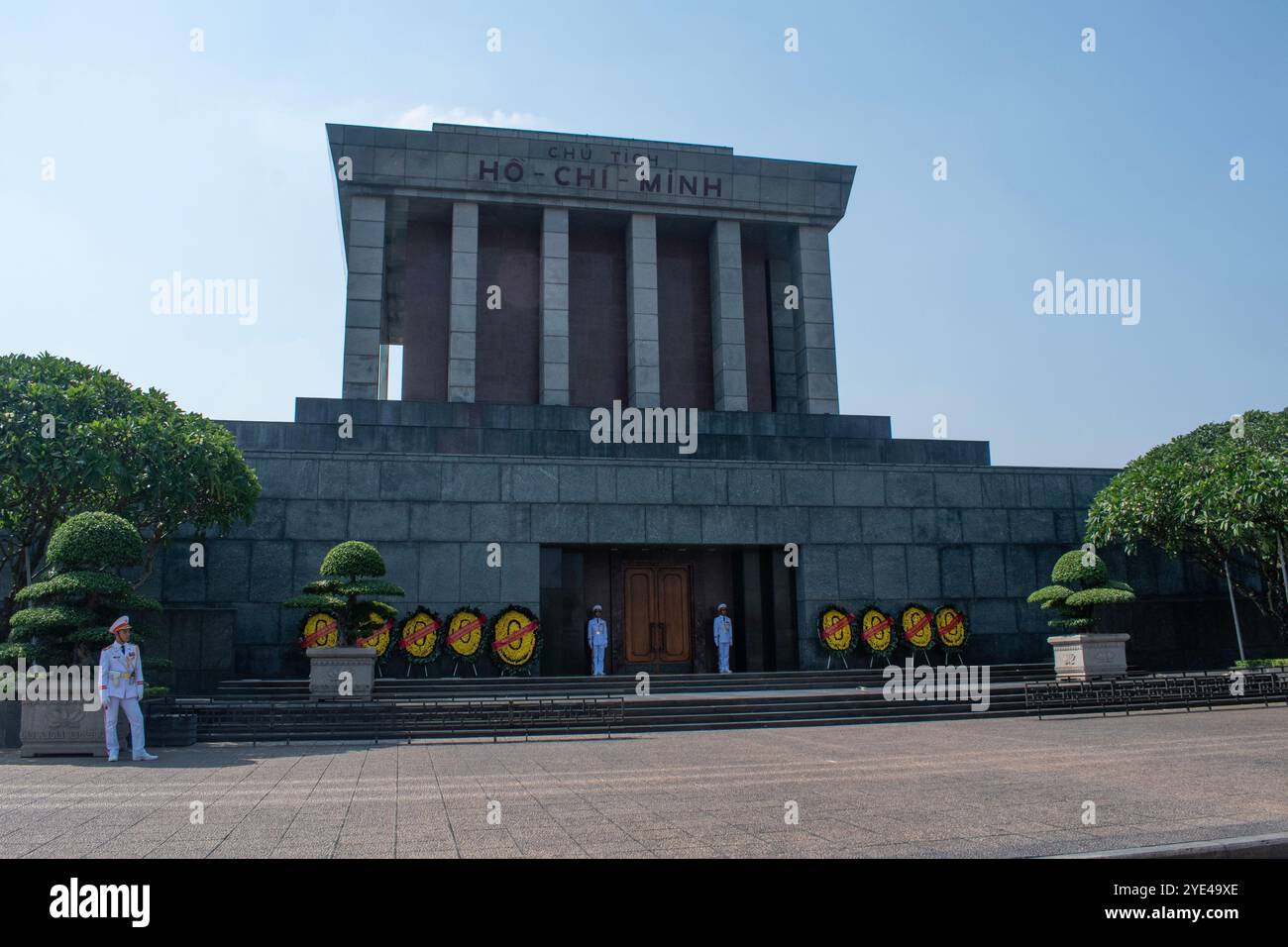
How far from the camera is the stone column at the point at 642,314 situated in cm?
3266

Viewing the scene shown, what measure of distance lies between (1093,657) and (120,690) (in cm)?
1972

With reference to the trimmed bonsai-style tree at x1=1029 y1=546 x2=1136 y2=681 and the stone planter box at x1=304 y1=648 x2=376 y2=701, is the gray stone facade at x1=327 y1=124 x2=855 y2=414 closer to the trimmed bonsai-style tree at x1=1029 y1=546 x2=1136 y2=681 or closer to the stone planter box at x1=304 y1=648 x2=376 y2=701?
the trimmed bonsai-style tree at x1=1029 y1=546 x2=1136 y2=681

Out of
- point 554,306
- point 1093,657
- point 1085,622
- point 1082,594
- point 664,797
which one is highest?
point 554,306

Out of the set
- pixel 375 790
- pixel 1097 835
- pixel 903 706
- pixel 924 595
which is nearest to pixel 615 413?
pixel 924 595

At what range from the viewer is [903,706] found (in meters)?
19.9

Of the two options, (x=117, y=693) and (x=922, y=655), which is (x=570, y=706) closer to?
(x=117, y=693)

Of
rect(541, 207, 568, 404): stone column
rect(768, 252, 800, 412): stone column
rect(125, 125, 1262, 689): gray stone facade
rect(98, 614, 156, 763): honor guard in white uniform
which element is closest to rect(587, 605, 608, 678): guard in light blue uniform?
rect(125, 125, 1262, 689): gray stone facade

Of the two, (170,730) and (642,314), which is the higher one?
(642,314)

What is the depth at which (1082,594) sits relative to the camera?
22578 millimetres

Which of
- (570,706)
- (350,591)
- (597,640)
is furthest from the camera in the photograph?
(597,640)

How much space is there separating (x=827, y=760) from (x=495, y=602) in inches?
494

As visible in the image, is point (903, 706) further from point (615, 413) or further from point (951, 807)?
point (615, 413)

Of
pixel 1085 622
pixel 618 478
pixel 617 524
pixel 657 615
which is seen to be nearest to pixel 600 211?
pixel 618 478

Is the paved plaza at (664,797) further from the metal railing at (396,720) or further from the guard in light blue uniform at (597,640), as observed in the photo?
the guard in light blue uniform at (597,640)
